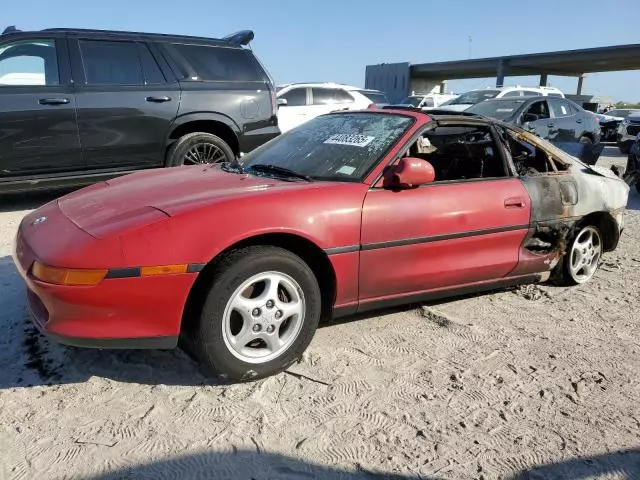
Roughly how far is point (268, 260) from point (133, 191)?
1.01 meters

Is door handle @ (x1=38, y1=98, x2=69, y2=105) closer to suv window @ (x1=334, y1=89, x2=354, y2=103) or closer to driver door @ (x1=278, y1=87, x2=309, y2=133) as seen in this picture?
driver door @ (x1=278, y1=87, x2=309, y2=133)

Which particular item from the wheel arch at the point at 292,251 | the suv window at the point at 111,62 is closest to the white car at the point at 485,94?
the suv window at the point at 111,62

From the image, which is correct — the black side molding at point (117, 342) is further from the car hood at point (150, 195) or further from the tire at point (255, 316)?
the car hood at point (150, 195)

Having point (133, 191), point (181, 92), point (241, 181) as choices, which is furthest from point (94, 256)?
point (181, 92)

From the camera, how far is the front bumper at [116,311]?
2.43m

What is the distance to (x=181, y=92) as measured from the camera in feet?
20.6

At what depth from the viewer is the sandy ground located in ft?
7.24

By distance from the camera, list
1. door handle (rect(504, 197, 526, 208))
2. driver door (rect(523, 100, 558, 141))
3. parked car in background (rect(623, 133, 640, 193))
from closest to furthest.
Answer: door handle (rect(504, 197, 526, 208)) < parked car in background (rect(623, 133, 640, 193)) < driver door (rect(523, 100, 558, 141))

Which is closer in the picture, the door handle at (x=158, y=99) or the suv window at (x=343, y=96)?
the door handle at (x=158, y=99)

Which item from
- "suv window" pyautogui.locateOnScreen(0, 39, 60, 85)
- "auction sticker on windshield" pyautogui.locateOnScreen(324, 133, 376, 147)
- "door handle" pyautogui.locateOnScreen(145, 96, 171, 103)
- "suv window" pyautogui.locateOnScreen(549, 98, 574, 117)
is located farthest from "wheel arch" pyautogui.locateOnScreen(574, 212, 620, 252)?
"suv window" pyautogui.locateOnScreen(549, 98, 574, 117)

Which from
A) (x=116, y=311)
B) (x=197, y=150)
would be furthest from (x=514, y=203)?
(x=197, y=150)

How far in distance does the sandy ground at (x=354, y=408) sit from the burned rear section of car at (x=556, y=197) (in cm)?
64

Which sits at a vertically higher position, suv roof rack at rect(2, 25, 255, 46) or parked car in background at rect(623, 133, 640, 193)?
suv roof rack at rect(2, 25, 255, 46)

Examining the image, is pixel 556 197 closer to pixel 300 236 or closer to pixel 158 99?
pixel 300 236
